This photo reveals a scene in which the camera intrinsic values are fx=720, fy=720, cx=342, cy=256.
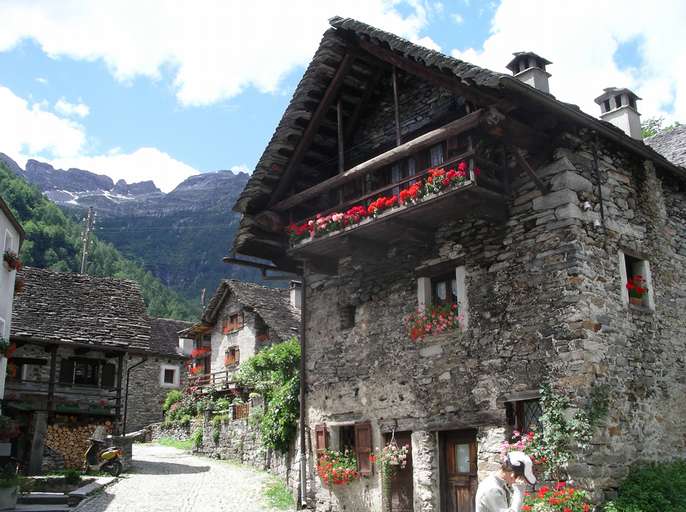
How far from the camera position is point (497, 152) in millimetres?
11406

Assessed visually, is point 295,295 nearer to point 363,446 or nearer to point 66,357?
point 66,357

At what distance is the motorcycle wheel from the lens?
1938 cm

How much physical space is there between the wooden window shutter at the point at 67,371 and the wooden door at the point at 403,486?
1458cm

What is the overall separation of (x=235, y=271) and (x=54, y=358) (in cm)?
7477

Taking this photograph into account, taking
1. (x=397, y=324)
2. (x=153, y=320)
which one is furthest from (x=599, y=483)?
(x=153, y=320)

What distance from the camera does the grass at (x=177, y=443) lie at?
28.8m

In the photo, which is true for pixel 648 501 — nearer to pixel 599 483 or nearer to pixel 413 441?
pixel 599 483

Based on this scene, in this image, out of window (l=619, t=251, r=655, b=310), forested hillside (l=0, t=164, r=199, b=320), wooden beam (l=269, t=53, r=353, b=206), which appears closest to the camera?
window (l=619, t=251, r=655, b=310)

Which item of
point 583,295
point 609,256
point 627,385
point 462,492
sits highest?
point 609,256

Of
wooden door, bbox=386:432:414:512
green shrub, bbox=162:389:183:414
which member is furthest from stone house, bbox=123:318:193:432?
wooden door, bbox=386:432:414:512

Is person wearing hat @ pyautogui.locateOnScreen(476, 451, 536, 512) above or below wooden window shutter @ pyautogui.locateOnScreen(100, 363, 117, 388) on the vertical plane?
below

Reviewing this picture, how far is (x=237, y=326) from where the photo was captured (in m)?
33.6

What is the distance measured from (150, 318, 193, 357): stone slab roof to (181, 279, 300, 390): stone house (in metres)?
3.05

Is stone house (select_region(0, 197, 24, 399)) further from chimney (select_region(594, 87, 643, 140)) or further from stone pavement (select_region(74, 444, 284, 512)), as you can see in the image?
chimney (select_region(594, 87, 643, 140))
